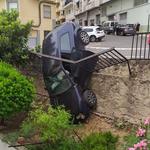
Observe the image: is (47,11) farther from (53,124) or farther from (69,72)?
(53,124)

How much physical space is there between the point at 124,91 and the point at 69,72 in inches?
58.4

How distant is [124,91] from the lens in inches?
338

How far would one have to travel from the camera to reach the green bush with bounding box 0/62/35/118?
24.1 ft

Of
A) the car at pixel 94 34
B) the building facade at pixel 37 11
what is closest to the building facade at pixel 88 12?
the car at pixel 94 34

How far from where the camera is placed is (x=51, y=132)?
20.6 feet

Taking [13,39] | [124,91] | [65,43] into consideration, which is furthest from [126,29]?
[124,91]

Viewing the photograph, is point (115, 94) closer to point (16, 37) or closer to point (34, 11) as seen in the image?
point (16, 37)

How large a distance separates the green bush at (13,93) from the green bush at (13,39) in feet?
8.71

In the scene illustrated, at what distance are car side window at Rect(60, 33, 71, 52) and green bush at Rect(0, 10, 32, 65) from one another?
1.83m

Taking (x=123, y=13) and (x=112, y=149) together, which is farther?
(x=123, y=13)

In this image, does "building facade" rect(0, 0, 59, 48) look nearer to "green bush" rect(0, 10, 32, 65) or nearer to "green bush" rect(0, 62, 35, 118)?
"green bush" rect(0, 10, 32, 65)

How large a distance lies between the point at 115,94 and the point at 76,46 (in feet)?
5.43

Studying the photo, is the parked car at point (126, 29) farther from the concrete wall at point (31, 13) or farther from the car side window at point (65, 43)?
the car side window at point (65, 43)

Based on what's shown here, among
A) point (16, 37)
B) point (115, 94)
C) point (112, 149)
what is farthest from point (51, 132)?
point (16, 37)
